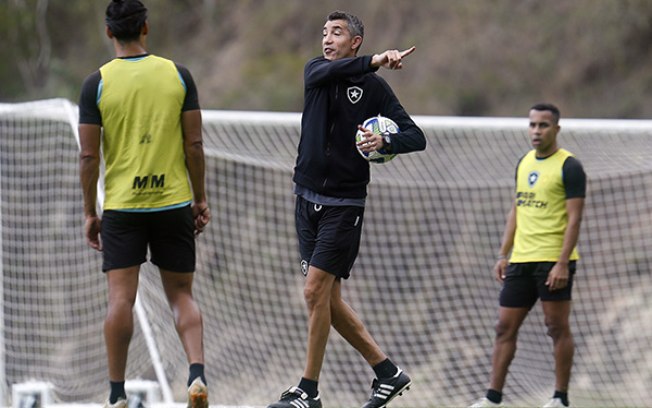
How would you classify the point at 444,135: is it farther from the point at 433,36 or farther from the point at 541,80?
the point at 433,36

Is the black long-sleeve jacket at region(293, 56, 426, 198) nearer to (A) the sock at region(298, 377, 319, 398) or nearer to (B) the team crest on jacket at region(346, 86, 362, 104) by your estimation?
(B) the team crest on jacket at region(346, 86, 362, 104)

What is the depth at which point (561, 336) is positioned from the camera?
25.5 feet

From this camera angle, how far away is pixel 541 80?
22516mm

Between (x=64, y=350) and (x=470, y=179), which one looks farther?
(x=64, y=350)

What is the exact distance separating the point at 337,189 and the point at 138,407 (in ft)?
6.99

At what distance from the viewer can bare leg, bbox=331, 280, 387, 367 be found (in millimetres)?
6223

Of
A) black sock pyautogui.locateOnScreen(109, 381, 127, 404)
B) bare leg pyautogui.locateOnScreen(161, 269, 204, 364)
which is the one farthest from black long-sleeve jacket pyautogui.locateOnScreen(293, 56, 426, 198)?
black sock pyautogui.locateOnScreen(109, 381, 127, 404)

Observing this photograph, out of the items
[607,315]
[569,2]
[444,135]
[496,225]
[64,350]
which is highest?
[569,2]

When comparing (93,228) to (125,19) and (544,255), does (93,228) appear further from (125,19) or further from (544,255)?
(544,255)

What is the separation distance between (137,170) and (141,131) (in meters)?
0.21

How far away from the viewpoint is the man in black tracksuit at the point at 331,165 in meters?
6.02

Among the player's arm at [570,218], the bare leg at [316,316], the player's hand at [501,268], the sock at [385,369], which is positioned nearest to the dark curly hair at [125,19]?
the bare leg at [316,316]

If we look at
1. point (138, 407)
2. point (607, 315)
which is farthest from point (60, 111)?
point (607, 315)

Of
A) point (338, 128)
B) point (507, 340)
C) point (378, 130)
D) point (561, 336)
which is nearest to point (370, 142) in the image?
point (378, 130)
